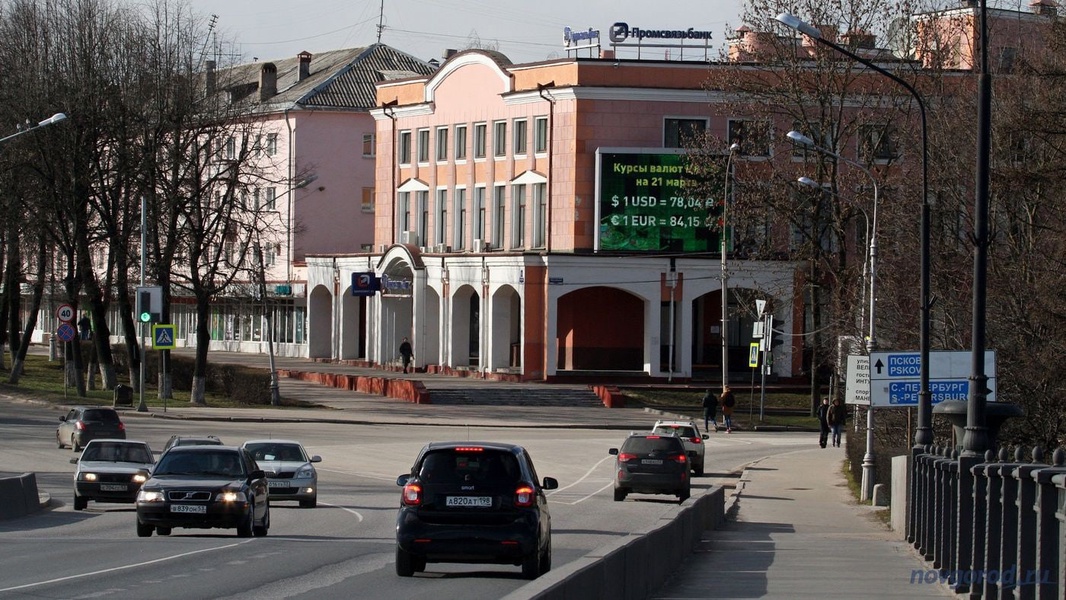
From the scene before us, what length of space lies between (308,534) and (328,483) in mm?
11603

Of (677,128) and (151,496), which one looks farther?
(677,128)

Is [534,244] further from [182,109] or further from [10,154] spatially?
[10,154]

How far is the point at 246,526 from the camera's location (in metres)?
21.2

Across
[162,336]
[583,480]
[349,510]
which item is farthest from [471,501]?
[162,336]

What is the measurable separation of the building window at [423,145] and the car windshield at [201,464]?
55778 mm

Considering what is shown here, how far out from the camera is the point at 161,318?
183ft

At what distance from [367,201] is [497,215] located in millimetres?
20687

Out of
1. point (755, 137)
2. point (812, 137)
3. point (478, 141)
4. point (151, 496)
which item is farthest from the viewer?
point (478, 141)

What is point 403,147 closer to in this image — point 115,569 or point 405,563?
point 115,569

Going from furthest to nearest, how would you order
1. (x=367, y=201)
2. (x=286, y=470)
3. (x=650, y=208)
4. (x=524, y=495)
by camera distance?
(x=367, y=201), (x=650, y=208), (x=286, y=470), (x=524, y=495)

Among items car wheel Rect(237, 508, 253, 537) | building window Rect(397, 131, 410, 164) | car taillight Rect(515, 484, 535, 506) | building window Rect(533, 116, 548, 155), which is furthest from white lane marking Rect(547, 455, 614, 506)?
building window Rect(397, 131, 410, 164)

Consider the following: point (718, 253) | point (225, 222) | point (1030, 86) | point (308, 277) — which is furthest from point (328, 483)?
point (308, 277)

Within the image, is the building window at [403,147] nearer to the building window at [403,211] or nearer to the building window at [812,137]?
the building window at [403,211]

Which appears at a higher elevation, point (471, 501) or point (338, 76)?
point (338, 76)
